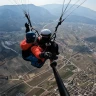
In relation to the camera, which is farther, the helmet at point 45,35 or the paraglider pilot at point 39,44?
the helmet at point 45,35

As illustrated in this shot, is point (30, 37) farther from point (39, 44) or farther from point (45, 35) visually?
point (45, 35)

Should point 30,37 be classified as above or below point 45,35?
below

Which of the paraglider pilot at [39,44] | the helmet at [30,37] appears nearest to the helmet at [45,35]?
the paraglider pilot at [39,44]

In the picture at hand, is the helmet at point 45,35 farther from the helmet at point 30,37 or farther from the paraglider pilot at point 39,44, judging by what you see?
the helmet at point 30,37

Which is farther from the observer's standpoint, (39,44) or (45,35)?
(39,44)

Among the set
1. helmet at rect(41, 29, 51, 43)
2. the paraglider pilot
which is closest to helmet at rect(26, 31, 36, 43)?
the paraglider pilot

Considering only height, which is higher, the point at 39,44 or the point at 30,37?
the point at 30,37

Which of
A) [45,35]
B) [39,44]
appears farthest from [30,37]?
[45,35]

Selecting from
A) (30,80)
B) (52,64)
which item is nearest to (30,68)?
(30,80)

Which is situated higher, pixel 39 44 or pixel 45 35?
pixel 45 35

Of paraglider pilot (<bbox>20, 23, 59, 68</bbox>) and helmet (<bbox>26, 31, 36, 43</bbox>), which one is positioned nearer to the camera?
paraglider pilot (<bbox>20, 23, 59, 68</bbox>)

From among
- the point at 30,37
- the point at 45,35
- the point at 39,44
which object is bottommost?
the point at 39,44

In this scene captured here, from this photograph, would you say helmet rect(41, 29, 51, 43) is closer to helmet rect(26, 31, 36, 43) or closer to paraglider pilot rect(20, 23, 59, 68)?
paraglider pilot rect(20, 23, 59, 68)
